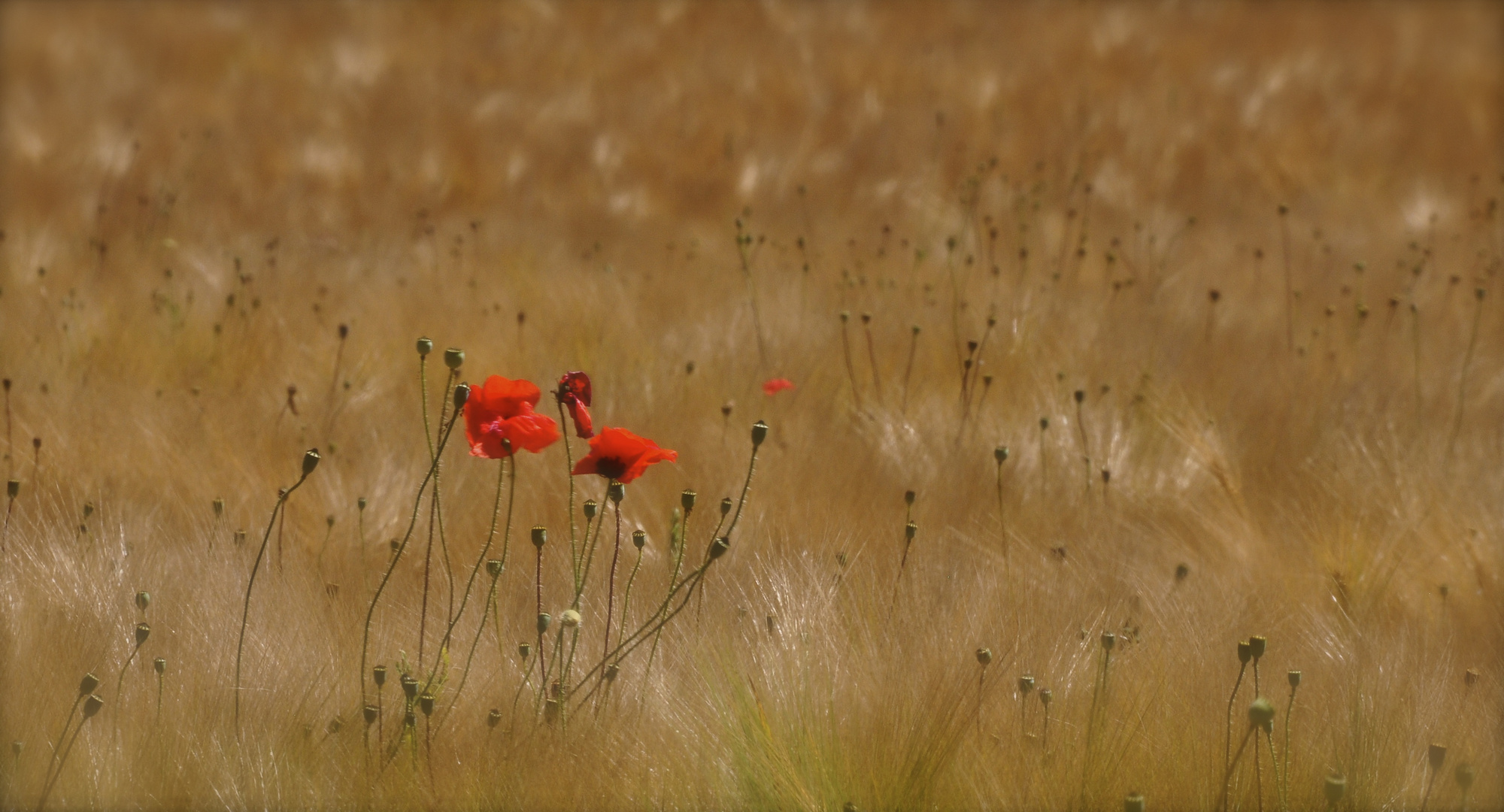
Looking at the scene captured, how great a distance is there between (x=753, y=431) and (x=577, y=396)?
0.24 m

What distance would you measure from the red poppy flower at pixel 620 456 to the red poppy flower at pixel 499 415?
0.18 feet

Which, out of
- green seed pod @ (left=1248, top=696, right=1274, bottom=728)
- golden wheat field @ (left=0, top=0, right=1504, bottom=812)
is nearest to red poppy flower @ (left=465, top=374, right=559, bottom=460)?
golden wheat field @ (left=0, top=0, right=1504, bottom=812)

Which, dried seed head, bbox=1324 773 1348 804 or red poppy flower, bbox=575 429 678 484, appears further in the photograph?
red poppy flower, bbox=575 429 678 484

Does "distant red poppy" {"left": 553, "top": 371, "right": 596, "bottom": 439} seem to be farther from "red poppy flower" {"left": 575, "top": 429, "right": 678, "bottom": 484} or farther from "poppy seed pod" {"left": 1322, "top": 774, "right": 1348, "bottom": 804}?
"poppy seed pod" {"left": 1322, "top": 774, "right": 1348, "bottom": 804}

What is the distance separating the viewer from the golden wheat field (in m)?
1.34

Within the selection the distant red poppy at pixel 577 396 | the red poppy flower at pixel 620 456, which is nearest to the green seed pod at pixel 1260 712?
the red poppy flower at pixel 620 456

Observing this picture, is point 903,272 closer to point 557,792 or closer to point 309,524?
point 309,524

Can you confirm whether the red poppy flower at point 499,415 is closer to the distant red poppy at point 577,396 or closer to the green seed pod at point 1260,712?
the distant red poppy at point 577,396

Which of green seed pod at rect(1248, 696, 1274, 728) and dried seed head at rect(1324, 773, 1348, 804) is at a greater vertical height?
green seed pod at rect(1248, 696, 1274, 728)

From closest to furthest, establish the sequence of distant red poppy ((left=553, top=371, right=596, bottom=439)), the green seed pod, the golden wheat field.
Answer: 1. the green seed pod
2. the golden wheat field
3. distant red poppy ((left=553, top=371, right=596, bottom=439))

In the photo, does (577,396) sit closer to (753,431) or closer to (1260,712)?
(753,431)

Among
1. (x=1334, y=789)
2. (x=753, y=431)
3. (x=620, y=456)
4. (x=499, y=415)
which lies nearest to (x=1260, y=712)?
(x=1334, y=789)

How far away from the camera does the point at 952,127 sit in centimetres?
461

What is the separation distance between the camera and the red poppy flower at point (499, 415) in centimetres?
139
